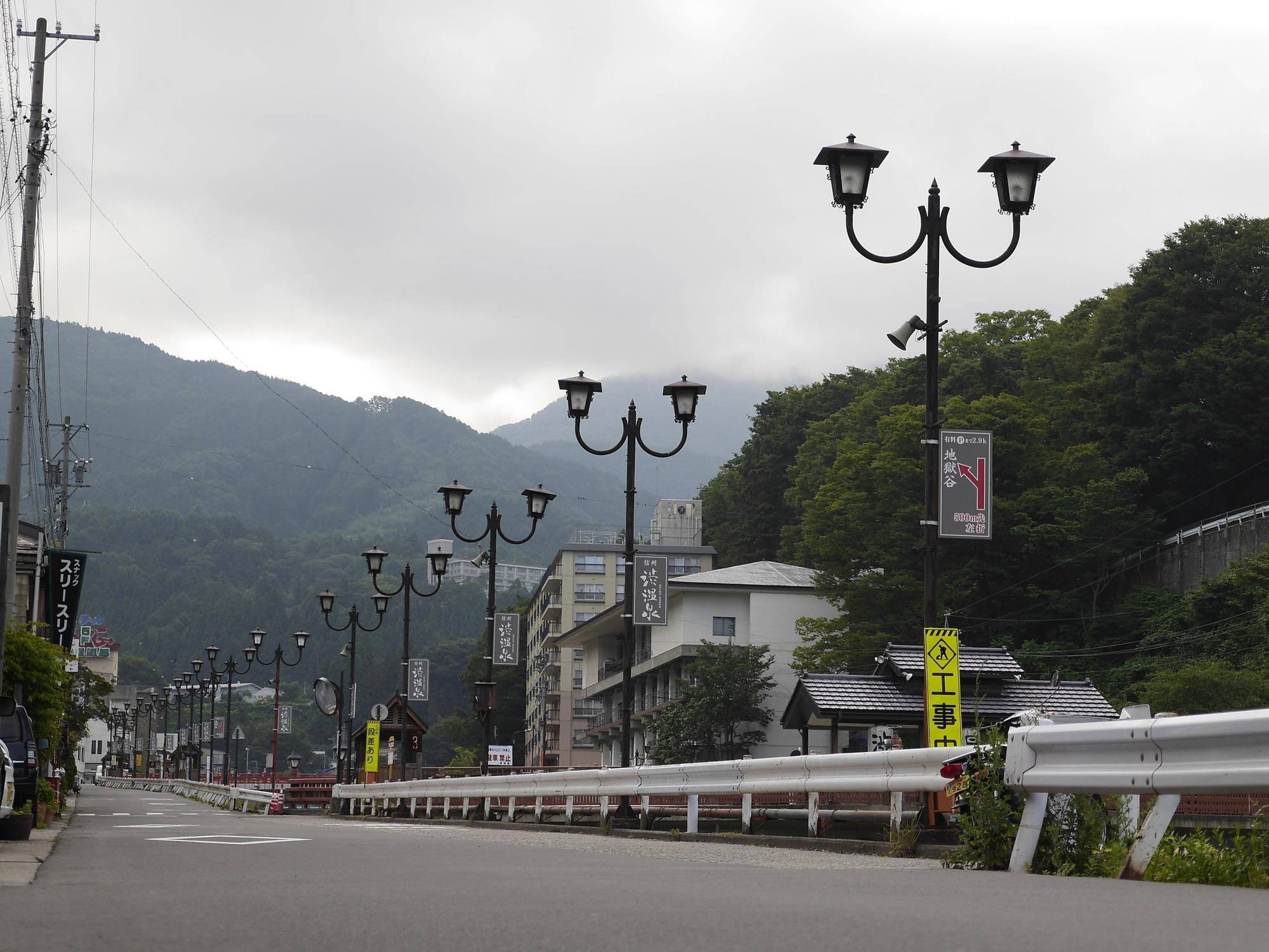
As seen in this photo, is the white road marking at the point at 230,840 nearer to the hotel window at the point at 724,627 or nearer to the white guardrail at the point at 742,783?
the white guardrail at the point at 742,783

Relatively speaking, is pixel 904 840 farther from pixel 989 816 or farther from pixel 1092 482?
pixel 1092 482

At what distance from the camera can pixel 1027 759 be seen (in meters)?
8.70

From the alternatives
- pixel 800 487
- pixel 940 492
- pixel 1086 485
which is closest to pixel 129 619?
pixel 800 487

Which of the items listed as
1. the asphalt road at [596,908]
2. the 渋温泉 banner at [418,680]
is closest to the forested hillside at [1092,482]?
the 渋温泉 banner at [418,680]

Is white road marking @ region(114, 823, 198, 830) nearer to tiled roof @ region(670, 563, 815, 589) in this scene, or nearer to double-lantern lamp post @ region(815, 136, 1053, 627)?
double-lantern lamp post @ region(815, 136, 1053, 627)

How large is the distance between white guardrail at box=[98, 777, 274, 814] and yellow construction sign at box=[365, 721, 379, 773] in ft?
11.1

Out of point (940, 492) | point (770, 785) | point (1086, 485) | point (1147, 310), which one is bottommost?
point (770, 785)

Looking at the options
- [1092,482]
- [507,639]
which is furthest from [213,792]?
[1092,482]

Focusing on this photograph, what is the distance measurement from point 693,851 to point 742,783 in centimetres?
222

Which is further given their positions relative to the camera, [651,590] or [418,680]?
[418,680]

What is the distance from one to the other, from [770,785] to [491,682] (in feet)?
79.9

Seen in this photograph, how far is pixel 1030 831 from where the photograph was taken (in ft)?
28.8

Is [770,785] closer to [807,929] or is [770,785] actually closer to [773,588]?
[807,929]

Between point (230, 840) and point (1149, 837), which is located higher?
point (1149, 837)
